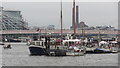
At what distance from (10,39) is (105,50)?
3330 inches

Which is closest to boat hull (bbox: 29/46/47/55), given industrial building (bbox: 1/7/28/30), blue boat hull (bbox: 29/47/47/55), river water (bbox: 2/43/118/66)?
blue boat hull (bbox: 29/47/47/55)

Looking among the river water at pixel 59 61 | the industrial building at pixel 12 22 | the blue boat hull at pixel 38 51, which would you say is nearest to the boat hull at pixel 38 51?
the blue boat hull at pixel 38 51

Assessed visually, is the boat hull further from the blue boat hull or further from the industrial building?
the industrial building

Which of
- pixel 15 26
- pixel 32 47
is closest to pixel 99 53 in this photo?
pixel 32 47

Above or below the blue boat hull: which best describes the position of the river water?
below

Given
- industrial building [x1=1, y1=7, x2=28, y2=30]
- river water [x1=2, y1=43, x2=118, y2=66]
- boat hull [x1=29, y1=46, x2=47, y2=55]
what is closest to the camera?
river water [x1=2, y1=43, x2=118, y2=66]

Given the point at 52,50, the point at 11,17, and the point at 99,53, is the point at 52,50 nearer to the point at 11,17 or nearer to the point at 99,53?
the point at 99,53

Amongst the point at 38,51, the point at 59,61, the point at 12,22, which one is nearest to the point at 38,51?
the point at 38,51

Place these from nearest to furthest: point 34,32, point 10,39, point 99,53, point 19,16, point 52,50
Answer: point 52,50
point 99,53
point 34,32
point 10,39
point 19,16

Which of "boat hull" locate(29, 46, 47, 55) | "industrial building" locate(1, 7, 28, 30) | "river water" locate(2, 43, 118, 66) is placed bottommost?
"river water" locate(2, 43, 118, 66)

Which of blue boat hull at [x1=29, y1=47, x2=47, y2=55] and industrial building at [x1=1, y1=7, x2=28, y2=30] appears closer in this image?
blue boat hull at [x1=29, y1=47, x2=47, y2=55]

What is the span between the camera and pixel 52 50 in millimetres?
53250

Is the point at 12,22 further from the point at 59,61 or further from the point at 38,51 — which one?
the point at 59,61

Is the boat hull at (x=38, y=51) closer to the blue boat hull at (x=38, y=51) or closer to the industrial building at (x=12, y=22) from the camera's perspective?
the blue boat hull at (x=38, y=51)
